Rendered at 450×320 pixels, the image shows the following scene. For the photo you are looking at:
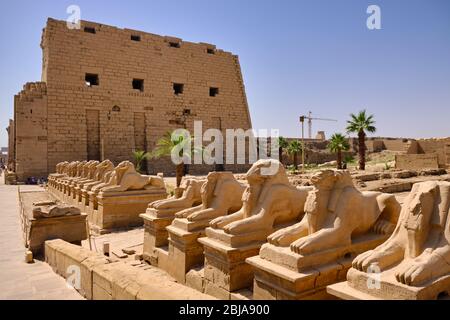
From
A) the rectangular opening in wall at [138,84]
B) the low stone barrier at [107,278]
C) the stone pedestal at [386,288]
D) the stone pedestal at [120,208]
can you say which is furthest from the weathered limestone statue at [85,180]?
the rectangular opening in wall at [138,84]

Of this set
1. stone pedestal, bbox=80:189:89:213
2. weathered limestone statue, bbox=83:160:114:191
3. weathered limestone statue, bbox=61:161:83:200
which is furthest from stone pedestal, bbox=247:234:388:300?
weathered limestone statue, bbox=61:161:83:200

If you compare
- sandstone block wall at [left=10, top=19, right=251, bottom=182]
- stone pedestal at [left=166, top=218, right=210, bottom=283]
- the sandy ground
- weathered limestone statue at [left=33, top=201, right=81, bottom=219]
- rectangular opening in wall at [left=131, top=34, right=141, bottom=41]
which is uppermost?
rectangular opening in wall at [left=131, top=34, right=141, bottom=41]

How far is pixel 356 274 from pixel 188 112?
2010cm

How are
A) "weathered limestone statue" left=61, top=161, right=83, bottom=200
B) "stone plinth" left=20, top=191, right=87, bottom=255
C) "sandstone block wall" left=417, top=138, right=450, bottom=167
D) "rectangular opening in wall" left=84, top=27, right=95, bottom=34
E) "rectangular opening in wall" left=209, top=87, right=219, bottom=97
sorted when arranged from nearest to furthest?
"stone plinth" left=20, top=191, right=87, bottom=255, "weathered limestone statue" left=61, top=161, right=83, bottom=200, "sandstone block wall" left=417, top=138, right=450, bottom=167, "rectangular opening in wall" left=84, top=27, right=95, bottom=34, "rectangular opening in wall" left=209, top=87, right=219, bottom=97

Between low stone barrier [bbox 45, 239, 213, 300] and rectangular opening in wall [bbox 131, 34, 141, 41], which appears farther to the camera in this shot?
rectangular opening in wall [bbox 131, 34, 141, 41]

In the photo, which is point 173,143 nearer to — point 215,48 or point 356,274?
point 356,274

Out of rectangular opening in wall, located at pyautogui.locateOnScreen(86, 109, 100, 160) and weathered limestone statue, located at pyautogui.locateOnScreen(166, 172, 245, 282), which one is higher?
rectangular opening in wall, located at pyautogui.locateOnScreen(86, 109, 100, 160)

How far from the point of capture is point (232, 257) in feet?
10.8

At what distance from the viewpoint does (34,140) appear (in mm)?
16781

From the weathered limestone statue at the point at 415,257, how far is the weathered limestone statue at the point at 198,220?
224cm

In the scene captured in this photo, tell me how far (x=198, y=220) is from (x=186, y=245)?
33 cm

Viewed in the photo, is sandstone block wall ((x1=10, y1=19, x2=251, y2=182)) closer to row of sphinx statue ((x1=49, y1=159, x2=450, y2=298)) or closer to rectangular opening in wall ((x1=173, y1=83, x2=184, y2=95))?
rectangular opening in wall ((x1=173, y1=83, x2=184, y2=95))

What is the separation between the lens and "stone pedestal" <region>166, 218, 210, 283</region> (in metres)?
4.20
